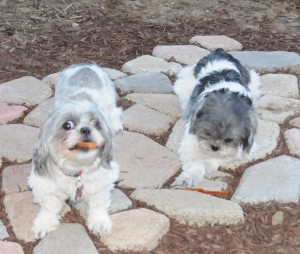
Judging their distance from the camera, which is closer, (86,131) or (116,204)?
(86,131)

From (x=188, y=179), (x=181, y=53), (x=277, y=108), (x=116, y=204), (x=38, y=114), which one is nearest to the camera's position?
(x=116, y=204)

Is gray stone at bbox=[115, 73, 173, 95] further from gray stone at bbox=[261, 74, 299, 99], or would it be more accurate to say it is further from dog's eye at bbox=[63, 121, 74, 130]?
dog's eye at bbox=[63, 121, 74, 130]

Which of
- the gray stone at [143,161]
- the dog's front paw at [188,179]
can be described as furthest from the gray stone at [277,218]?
the gray stone at [143,161]

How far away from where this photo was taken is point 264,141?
259 inches

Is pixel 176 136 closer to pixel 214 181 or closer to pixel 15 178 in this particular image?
pixel 214 181

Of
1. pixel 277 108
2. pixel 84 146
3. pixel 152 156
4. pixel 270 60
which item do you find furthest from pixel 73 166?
pixel 270 60

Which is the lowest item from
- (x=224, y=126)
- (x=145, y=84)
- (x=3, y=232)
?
(x=3, y=232)

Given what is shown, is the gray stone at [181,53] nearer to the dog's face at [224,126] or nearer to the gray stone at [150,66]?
the gray stone at [150,66]

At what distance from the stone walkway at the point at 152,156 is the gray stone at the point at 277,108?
0.04ft

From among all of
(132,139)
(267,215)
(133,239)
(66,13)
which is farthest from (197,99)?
(66,13)

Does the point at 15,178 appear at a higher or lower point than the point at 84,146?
lower

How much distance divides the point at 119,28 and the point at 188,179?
4459 mm

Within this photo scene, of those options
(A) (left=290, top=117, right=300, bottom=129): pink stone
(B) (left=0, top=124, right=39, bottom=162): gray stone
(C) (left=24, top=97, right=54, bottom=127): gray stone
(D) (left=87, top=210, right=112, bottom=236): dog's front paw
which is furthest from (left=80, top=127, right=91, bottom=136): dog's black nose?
(A) (left=290, top=117, right=300, bottom=129): pink stone

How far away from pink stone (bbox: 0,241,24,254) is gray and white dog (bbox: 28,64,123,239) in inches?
7.3
